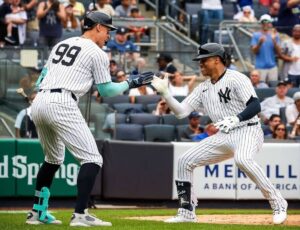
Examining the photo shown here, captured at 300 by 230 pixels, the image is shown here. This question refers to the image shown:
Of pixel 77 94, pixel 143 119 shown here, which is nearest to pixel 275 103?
pixel 143 119

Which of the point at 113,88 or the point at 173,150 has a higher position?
the point at 113,88

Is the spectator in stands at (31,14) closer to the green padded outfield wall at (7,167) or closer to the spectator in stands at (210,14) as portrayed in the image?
the spectator in stands at (210,14)

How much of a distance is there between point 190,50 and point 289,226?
33.2 ft

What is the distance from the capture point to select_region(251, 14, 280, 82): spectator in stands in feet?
63.6

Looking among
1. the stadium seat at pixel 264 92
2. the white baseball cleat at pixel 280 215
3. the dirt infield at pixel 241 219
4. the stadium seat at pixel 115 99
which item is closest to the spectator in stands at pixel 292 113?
the stadium seat at pixel 264 92

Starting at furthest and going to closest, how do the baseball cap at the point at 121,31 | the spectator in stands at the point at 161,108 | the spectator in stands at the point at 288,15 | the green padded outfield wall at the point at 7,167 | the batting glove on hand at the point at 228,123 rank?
the spectator in stands at the point at 288,15, the baseball cap at the point at 121,31, the spectator in stands at the point at 161,108, the green padded outfield wall at the point at 7,167, the batting glove on hand at the point at 228,123

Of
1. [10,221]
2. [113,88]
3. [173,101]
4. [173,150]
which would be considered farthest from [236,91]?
[173,150]

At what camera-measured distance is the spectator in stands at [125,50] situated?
62.5ft

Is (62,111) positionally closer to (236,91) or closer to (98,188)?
(236,91)

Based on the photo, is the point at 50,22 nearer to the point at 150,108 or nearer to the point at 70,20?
the point at 70,20

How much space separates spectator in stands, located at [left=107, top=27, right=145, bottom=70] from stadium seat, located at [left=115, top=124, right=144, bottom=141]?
2.18 meters

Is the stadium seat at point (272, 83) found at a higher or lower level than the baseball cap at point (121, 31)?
lower

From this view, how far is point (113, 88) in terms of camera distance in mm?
10266

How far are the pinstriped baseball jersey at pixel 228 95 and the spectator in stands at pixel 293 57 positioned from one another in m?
8.45
